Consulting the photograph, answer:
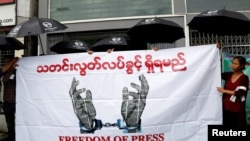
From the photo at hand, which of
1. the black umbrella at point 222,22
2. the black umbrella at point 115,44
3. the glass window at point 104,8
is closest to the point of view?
the black umbrella at point 222,22

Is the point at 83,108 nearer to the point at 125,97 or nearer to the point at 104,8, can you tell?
the point at 125,97

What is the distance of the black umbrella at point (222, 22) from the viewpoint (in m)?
5.66

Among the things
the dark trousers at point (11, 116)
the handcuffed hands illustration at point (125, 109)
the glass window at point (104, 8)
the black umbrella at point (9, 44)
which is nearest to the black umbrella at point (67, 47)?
the black umbrella at point (9, 44)

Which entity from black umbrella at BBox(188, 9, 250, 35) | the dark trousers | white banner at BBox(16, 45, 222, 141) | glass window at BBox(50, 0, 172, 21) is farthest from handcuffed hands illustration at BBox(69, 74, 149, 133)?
glass window at BBox(50, 0, 172, 21)

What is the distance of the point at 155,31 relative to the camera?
646 centimetres

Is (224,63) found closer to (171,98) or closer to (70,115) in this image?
(171,98)

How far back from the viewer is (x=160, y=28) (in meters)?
6.27

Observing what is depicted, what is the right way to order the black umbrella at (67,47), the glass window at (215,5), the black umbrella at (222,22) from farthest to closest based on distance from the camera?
the glass window at (215,5) < the black umbrella at (67,47) < the black umbrella at (222,22)

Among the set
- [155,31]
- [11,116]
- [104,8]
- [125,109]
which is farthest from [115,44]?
[104,8]

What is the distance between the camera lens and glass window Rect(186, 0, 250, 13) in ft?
27.1

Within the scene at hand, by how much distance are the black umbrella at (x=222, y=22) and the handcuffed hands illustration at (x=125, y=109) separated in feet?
5.02

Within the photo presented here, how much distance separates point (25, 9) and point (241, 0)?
210 inches

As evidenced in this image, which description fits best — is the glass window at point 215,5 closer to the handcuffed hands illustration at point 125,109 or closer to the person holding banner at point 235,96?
the person holding banner at point 235,96

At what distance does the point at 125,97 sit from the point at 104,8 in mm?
4182
